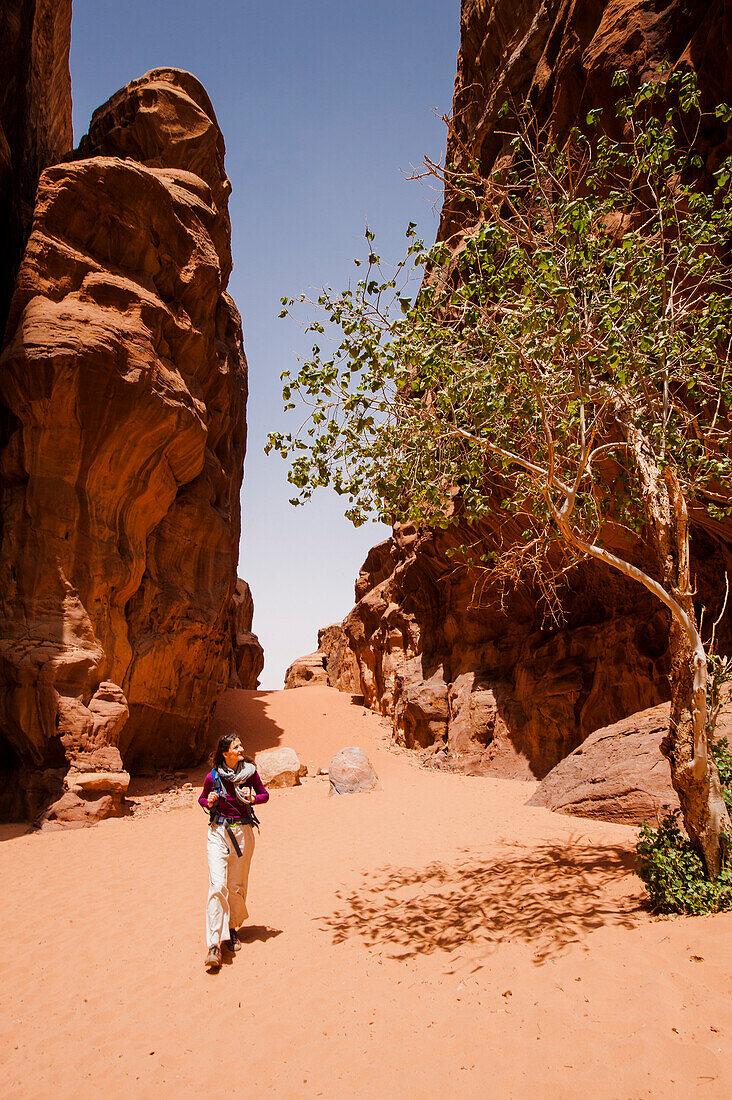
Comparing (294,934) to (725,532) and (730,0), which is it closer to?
(725,532)

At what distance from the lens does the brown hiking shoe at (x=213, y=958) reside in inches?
215

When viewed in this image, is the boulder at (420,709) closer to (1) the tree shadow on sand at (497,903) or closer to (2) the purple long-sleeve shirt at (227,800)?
(1) the tree shadow on sand at (497,903)

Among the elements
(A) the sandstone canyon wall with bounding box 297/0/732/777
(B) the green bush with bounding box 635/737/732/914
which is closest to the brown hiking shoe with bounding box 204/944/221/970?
(B) the green bush with bounding box 635/737/732/914

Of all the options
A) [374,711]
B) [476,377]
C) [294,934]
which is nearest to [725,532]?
[476,377]

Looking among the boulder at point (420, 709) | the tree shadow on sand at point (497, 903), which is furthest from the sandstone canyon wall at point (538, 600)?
the tree shadow on sand at point (497, 903)

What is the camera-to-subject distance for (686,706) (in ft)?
18.2

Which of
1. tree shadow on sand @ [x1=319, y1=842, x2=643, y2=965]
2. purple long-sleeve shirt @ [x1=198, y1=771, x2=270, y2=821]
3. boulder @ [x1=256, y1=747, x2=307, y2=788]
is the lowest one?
boulder @ [x1=256, y1=747, x2=307, y2=788]

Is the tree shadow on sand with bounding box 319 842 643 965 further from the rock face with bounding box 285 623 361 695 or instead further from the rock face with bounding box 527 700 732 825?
the rock face with bounding box 285 623 361 695

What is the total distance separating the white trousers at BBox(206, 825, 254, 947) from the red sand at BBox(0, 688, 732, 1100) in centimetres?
34

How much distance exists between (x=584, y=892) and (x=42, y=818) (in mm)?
11009

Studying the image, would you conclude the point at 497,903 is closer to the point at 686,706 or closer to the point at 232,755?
the point at 686,706

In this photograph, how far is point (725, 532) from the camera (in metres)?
12.2

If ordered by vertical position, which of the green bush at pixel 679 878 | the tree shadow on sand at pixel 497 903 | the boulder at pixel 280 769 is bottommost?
the boulder at pixel 280 769

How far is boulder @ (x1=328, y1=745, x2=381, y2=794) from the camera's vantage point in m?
15.2
